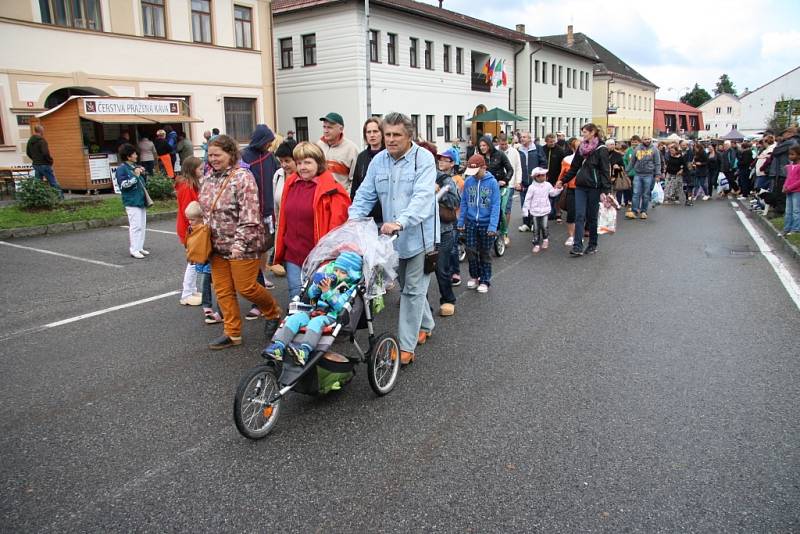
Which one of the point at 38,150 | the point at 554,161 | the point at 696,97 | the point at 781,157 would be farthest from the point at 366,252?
the point at 696,97

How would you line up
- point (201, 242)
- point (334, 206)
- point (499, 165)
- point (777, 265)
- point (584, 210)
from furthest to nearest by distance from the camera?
1. point (584, 210)
2. point (499, 165)
3. point (777, 265)
4. point (201, 242)
5. point (334, 206)

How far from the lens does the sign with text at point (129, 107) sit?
1836 cm

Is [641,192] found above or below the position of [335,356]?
above

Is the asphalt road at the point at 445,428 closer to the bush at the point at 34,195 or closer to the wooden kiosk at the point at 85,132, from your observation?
the bush at the point at 34,195

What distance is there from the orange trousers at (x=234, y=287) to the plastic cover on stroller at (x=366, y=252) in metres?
1.05

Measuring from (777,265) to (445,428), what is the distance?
25.1ft

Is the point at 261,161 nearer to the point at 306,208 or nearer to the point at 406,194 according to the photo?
the point at 306,208

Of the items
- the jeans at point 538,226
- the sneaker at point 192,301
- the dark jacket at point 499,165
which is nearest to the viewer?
the sneaker at point 192,301

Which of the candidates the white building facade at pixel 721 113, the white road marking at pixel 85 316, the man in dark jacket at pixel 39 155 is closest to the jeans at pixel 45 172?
the man in dark jacket at pixel 39 155

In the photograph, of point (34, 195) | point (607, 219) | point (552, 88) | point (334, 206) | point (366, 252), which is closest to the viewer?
point (366, 252)

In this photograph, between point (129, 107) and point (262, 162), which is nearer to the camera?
point (262, 162)

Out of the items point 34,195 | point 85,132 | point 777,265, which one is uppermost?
point 85,132

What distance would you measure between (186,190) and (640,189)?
1210 centimetres

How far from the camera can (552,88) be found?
5222 centimetres
